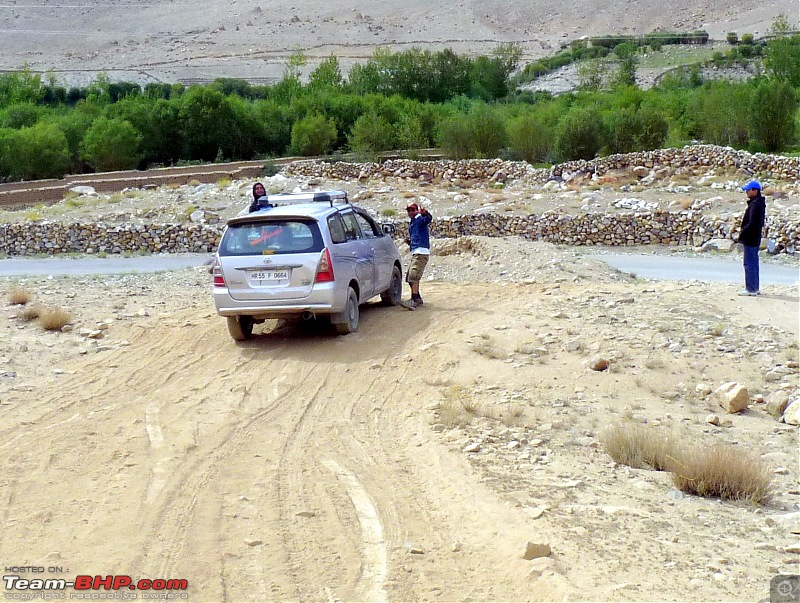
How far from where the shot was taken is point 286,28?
120000 mm

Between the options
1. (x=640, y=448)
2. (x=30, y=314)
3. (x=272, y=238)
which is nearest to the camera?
(x=640, y=448)

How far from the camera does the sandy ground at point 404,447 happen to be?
17.8 feet

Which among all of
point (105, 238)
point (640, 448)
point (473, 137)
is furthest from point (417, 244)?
point (473, 137)

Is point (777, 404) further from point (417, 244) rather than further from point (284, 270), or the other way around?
point (417, 244)

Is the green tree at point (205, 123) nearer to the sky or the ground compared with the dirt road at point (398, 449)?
nearer to the sky

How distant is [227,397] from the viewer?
31.1ft

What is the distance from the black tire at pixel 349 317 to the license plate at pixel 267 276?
0.90 m

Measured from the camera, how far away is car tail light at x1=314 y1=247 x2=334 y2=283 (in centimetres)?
1156

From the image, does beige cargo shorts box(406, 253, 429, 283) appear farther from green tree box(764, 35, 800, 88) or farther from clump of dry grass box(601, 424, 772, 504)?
green tree box(764, 35, 800, 88)

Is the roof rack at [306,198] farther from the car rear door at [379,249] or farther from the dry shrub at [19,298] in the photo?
the dry shrub at [19,298]

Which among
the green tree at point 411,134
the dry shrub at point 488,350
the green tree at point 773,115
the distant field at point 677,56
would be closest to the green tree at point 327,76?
the green tree at point 411,134

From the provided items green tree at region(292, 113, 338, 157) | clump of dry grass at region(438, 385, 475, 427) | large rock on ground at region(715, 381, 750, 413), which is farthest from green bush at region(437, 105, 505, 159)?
clump of dry grass at region(438, 385, 475, 427)

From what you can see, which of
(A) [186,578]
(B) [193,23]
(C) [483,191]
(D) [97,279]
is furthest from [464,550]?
(B) [193,23]

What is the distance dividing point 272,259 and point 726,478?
6.41m
